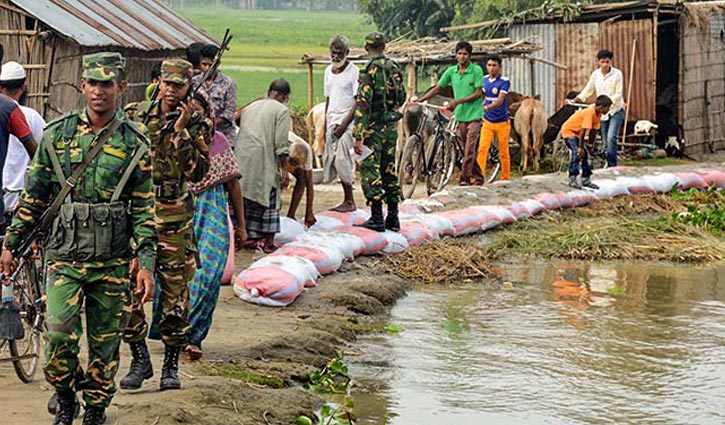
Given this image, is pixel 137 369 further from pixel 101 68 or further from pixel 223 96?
pixel 223 96

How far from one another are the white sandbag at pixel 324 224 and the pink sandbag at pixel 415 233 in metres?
0.61

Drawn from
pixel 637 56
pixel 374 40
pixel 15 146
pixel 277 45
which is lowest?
pixel 15 146

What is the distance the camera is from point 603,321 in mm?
→ 9961

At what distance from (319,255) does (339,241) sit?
59cm

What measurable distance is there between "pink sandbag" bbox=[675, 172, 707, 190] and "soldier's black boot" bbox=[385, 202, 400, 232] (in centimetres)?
609

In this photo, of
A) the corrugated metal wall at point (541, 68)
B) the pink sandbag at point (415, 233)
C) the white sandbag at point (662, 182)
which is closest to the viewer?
the pink sandbag at point (415, 233)

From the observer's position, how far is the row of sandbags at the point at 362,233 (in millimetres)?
9805

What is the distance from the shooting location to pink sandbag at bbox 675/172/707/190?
1727 cm

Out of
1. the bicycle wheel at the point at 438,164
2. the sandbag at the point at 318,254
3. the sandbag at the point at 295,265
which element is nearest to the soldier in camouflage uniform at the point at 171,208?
the sandbag at the point at 295,265

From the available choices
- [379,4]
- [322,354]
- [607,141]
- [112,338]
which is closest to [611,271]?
[322,354]

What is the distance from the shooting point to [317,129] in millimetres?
19828

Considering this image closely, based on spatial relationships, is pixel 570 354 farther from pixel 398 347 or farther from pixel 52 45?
pixel 52 45

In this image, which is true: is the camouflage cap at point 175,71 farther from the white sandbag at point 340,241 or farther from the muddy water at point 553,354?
the white sandbag at point 340,241

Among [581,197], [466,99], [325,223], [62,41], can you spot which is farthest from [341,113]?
[581,197]
